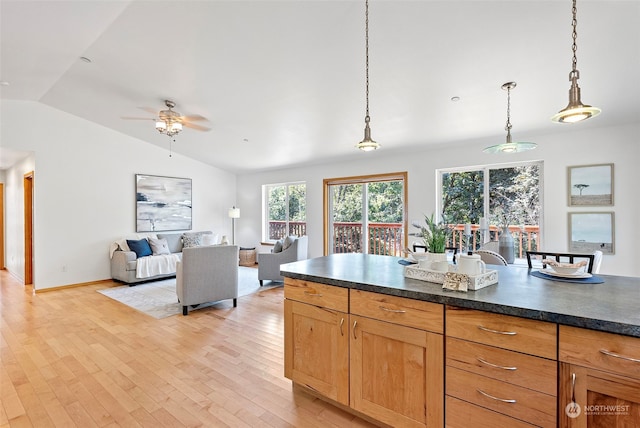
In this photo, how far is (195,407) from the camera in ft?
6.66

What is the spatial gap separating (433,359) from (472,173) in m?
3.95

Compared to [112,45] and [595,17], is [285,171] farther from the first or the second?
[595,17]

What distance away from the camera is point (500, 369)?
4.32ft

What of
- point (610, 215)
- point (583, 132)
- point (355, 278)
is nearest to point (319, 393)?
point (355, 278)

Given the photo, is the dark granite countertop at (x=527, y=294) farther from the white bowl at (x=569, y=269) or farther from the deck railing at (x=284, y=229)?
the deck railing at (x=284, y=229)

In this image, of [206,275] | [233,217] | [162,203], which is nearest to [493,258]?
[206,275]

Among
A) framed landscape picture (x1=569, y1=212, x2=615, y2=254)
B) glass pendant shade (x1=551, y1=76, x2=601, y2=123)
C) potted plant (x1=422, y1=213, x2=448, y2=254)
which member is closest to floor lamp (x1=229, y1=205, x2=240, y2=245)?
potted plant (x1=422, y1=213, x2=448, y2=254)

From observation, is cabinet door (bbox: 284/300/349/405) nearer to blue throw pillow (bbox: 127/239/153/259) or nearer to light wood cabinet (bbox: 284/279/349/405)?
light wood cabinet (bbox: 284/279/349/405)

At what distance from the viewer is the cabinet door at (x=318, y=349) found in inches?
72.2

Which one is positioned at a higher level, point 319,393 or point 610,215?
point 610,215

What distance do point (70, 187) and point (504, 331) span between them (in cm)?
672

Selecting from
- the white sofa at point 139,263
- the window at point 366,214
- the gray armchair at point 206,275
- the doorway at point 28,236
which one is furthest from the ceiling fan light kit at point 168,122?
the doorway at point 28,236

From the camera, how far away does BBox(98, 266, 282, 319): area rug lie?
4.06m

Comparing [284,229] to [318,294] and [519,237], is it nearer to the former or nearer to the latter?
[519,237]
